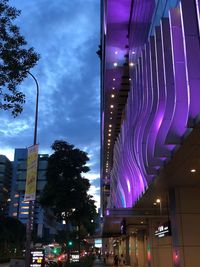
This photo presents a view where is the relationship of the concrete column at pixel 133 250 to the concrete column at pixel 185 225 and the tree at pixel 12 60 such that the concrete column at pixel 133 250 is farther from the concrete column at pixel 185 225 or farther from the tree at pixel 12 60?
the tree at pixel 12 60

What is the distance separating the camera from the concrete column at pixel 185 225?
58.9 ft

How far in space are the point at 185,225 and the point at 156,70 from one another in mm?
7571

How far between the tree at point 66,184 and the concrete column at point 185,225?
1228cm

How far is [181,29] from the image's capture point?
1438 cm

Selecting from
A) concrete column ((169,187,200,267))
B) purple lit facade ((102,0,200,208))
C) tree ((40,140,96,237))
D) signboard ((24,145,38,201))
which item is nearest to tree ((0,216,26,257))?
tree ((40,140,96,237))

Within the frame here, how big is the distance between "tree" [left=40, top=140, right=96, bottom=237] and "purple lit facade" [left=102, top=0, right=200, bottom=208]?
4015mm

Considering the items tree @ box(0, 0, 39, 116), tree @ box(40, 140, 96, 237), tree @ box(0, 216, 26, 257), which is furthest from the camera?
tree @ box(0, 216, 26, 257)

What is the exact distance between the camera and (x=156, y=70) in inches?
683

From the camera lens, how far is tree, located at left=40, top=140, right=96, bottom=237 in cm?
3022

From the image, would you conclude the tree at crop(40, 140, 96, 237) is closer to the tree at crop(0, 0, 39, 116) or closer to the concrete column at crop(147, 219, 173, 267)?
the concrete column at crop(147, 219, 173, 267)

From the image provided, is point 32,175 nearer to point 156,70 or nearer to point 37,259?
point 37,259


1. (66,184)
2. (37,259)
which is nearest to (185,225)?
(37,259)

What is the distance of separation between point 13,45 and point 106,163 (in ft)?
201

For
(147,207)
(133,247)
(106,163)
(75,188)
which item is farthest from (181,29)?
(106,163)
